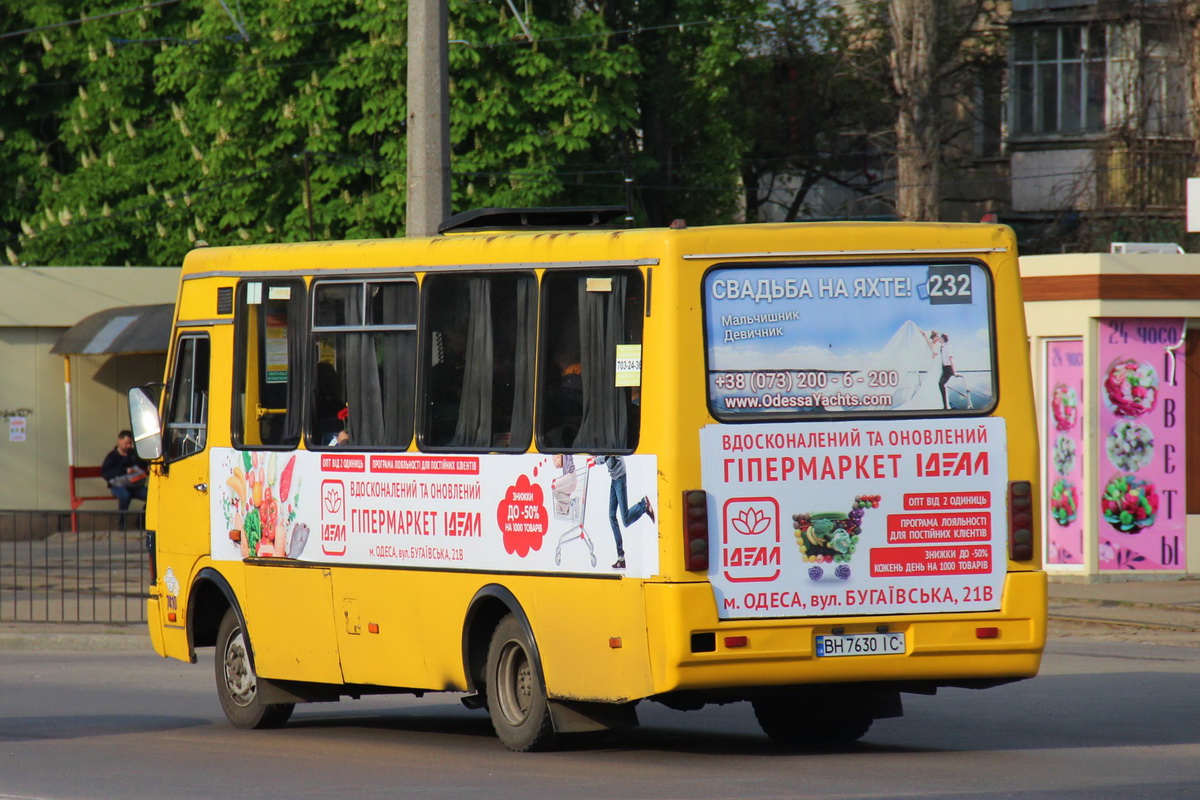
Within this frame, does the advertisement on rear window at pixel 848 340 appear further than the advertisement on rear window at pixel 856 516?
Yes

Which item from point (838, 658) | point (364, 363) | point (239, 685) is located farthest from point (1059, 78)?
point (838, 658)

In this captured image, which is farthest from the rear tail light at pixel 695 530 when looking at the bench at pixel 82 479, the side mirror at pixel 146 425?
the bench at pixel 82 479

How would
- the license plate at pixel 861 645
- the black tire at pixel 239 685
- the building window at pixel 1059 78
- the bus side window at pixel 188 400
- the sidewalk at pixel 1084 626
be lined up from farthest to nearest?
the building window at pixel 1059 78 < the sidewalk at pixel 1084 626 < the bus side window at pixel 188 400 < the black tire at pixel 239 685 < the license plate at pixel 861 645

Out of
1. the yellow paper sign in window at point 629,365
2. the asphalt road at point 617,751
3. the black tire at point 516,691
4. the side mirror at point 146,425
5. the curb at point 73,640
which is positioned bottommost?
the curb at point 73,640

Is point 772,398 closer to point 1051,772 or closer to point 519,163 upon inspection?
point 1051,772

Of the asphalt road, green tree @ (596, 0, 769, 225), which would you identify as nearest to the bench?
green tree @ (596, 0, 769, 225)

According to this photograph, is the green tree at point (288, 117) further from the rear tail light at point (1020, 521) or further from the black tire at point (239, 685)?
the rear tail light at point (1020, 521)

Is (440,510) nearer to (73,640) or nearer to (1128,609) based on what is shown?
(73,640)

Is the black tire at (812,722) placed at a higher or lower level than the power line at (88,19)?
lower

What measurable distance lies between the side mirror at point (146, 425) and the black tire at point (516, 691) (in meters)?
3.25

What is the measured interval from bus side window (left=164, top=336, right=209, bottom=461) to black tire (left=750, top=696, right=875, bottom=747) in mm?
3783

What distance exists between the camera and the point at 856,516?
9.38 meters

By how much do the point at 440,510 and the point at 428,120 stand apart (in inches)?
304

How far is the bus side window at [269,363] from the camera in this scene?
37.5 feet
